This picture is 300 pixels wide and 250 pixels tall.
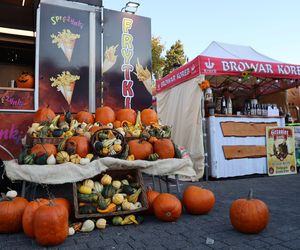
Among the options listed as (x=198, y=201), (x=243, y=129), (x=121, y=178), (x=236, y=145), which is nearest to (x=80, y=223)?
(x=121, y=178)

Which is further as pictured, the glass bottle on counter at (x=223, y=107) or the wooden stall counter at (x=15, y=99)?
the glass bottle on counter at (x=223, y=107)

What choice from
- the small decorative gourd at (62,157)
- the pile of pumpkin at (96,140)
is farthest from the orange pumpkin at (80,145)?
the small decorative gourd at (62,157)

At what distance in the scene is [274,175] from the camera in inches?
259

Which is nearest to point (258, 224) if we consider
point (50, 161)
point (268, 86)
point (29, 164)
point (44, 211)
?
point (44, 211)

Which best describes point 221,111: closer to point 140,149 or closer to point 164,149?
point 164,149

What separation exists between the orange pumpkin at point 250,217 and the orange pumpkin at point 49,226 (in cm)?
149

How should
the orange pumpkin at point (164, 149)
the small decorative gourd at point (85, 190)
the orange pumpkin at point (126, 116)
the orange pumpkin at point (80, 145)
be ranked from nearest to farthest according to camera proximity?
the small decorative gourd at point (85, 190) → the orange pumpkin at point (80, 145) → the orange pumpkin at point (164, 149) → the orange pumpkin at point (126, 116)

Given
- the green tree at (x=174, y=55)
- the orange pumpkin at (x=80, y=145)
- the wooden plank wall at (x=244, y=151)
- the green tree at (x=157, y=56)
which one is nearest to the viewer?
the orange pumpkin at (x=80, y=145)

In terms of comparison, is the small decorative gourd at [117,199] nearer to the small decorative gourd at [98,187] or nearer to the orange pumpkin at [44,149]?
the small decorative gourd at [98,187]

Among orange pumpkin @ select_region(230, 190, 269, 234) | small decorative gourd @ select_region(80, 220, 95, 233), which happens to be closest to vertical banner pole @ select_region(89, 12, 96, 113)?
small decorative gourd @ select_region(80, 220, 95, 233)

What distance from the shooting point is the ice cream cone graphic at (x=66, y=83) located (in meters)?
4.87

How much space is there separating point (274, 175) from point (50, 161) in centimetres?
537

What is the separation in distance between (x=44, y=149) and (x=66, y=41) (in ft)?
8.44

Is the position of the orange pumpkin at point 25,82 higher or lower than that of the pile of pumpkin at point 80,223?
higher
